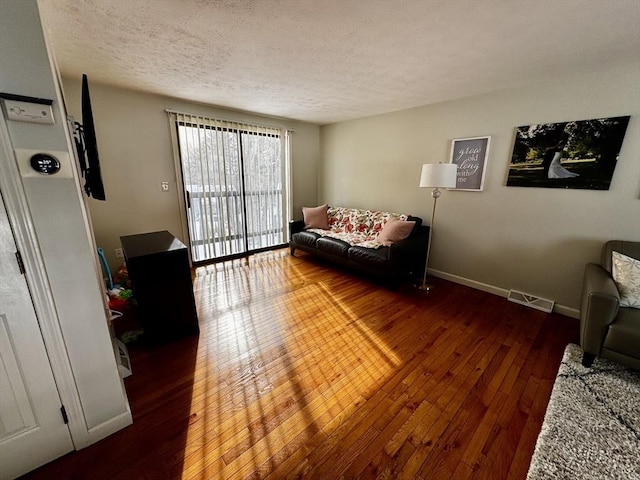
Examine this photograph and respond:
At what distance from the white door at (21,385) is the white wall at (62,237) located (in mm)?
73

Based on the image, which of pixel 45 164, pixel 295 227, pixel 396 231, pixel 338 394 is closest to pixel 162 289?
pixel 45 164

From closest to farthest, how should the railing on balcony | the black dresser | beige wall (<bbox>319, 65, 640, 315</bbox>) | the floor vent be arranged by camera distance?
the black dresser, beige wall (<bbox>319, 65, 640, 315</bbox>), the floor vent, the railing on balcony

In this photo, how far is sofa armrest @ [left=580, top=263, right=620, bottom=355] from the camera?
65.1 inches

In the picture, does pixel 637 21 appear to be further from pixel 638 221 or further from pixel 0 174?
pixel 0 174

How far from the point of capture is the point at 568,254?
8.20 ft

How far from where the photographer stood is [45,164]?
3.34ft

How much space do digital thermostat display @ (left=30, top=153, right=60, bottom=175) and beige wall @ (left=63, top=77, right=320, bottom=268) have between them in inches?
96.5

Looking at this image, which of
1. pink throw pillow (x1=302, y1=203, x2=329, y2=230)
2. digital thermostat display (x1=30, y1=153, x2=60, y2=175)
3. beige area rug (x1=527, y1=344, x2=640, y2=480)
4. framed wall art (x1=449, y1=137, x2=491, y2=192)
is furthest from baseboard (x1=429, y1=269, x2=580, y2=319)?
digital thermostat display (x1=30, y1=153, x2=60, y2=175)

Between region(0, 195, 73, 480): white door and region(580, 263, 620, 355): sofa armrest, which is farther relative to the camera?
region(580, 263, 620, 355): sofa armrest

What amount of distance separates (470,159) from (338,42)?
2121 mm

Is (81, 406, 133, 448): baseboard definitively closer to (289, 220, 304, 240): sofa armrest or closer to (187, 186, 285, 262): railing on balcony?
(187, 186, 285, 262): railing on balcony

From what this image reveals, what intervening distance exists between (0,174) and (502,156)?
12.6 feet

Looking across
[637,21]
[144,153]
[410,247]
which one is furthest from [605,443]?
[144,153]

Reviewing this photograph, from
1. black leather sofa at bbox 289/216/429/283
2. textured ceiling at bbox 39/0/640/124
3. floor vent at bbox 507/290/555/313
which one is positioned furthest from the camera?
black leather sofa at bbox 289/216/429/283
